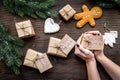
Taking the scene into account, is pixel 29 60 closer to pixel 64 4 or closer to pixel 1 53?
pixel 1 53

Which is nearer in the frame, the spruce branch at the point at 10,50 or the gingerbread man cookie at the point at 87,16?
the spruce branch at the point at 10,50

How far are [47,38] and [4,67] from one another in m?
0.30

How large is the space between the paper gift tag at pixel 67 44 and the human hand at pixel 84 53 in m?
0.03

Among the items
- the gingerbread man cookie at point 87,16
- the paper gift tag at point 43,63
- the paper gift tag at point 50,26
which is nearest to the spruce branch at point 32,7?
the paper gift tag at point 50,26

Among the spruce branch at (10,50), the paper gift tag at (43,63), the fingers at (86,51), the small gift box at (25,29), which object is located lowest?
the paper gift tag at (43,63)

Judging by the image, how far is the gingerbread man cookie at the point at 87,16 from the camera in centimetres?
189

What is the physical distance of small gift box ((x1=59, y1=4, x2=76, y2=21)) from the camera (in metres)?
1.88

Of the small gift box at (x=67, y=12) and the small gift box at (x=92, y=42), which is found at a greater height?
the small gift box at (x=67, y=12)

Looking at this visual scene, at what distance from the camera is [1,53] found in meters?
1.77

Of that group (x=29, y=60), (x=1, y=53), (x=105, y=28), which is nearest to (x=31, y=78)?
(x=29, y=60)

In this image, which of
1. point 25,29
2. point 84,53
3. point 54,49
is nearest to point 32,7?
point 25,29

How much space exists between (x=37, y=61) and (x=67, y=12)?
33cm

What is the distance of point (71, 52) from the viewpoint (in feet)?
6.18

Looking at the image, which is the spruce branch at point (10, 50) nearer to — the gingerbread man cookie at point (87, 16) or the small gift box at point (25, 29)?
the small gift box at point (25, 29)
